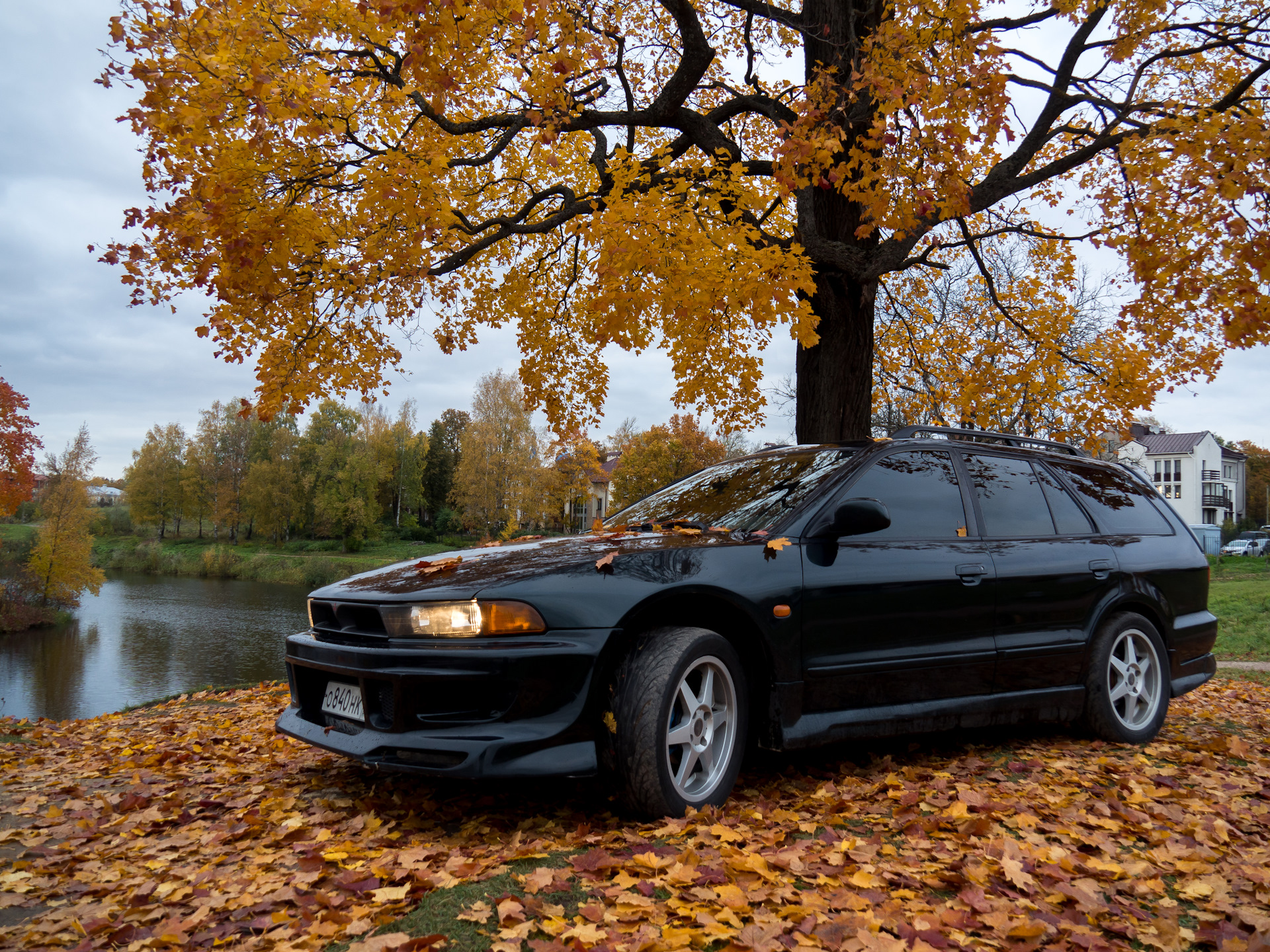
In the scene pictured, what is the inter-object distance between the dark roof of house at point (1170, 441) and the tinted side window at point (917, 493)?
245 ft

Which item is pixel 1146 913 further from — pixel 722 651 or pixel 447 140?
pixel 447 140

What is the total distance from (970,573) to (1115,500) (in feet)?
5.83

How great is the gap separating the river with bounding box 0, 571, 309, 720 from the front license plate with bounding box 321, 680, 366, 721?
562 inches

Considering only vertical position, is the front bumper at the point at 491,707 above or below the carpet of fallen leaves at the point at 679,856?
above

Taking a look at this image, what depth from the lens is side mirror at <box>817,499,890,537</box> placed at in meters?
3.57

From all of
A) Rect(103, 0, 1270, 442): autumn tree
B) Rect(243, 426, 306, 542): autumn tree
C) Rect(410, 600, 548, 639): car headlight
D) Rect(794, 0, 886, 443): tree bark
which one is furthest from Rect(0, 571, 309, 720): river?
Rect(243, 426, 306, 542): autumn tree

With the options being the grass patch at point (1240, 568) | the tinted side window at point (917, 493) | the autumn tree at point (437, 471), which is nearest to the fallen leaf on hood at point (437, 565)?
the tinted side window at point (917, 493)

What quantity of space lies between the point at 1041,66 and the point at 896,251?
3.28 m

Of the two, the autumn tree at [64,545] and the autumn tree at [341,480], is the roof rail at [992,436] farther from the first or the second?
the autumn tree at [341,480]

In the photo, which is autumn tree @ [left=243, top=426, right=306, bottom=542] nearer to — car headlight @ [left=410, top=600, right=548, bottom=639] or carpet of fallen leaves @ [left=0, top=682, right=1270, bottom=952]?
carpet of fallen leaves @ [left=0, top=682, right=1270, bottom=952]

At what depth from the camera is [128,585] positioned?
42.0 metres

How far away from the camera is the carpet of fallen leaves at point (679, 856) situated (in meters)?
2.28

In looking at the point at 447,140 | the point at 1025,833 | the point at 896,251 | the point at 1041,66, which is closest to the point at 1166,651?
the point at 1025,833

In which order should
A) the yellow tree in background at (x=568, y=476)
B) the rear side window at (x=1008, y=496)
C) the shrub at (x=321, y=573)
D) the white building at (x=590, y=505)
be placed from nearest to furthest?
the rear side window at (x=1008, y=496) → the yellow tree in background at (x=568, y=476) → the shrub at (x=321, y=573) → the white building at (x=590, y=505)
